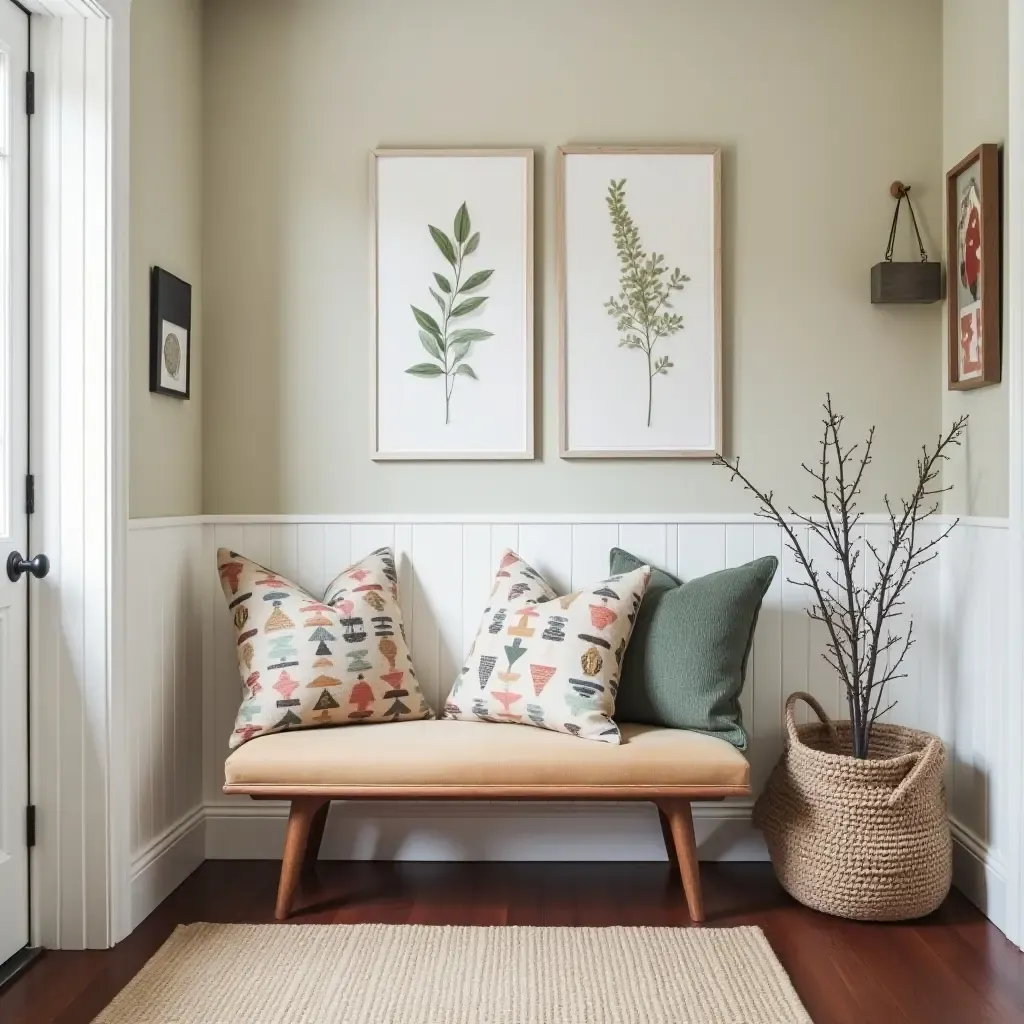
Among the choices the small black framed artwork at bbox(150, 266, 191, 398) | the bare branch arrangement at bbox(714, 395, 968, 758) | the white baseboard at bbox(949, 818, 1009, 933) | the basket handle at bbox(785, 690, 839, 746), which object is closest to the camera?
the white baseboard at bbox(949, 818, 1009, 933)

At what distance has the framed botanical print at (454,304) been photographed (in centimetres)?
283

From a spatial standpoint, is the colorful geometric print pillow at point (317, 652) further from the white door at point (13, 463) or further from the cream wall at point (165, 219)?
the white door at point (13, 463)

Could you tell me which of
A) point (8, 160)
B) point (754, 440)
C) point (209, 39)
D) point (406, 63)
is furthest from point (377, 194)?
point (754, 440)

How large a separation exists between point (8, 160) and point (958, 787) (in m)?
2.85

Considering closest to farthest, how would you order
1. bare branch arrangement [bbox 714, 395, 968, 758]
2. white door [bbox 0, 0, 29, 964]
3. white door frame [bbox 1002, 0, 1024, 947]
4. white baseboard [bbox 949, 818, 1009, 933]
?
white door [bbox 0, 0, 29, 964] < white door frame [bbox 1002, 0, 1024, 947] < white baseboard [bbox 949, 818, 1009, 933] < bare branch arrangement [bbox 714, 395, 968, 758]

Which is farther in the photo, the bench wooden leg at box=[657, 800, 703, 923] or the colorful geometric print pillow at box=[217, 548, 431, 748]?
the colorful geometric print pillow at box=[217, 548, 431, 748]

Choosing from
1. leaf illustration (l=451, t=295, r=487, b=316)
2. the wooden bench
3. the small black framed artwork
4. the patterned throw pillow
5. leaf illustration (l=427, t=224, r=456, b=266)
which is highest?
leaf illustration (l=427, t=224, r=456, b=266)

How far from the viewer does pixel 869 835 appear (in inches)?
92.0

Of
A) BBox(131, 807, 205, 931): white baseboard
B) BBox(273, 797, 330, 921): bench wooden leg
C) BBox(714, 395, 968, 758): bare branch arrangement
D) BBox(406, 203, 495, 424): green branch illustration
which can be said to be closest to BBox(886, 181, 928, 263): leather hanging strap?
BBox(714, 395, 968, 758): bare branch arrangement

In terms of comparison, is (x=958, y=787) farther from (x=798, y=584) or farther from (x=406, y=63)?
(x=406, y=63)

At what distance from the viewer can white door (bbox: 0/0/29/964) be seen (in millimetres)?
2146

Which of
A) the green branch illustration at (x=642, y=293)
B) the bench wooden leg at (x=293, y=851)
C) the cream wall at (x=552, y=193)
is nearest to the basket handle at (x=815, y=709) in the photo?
the cream wall at (x=552, y=193)

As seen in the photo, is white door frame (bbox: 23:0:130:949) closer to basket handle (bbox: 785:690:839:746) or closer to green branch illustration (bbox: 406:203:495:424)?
green branch illustration (bbox: 406:203:495:424)

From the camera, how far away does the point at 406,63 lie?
2852 millimetres
